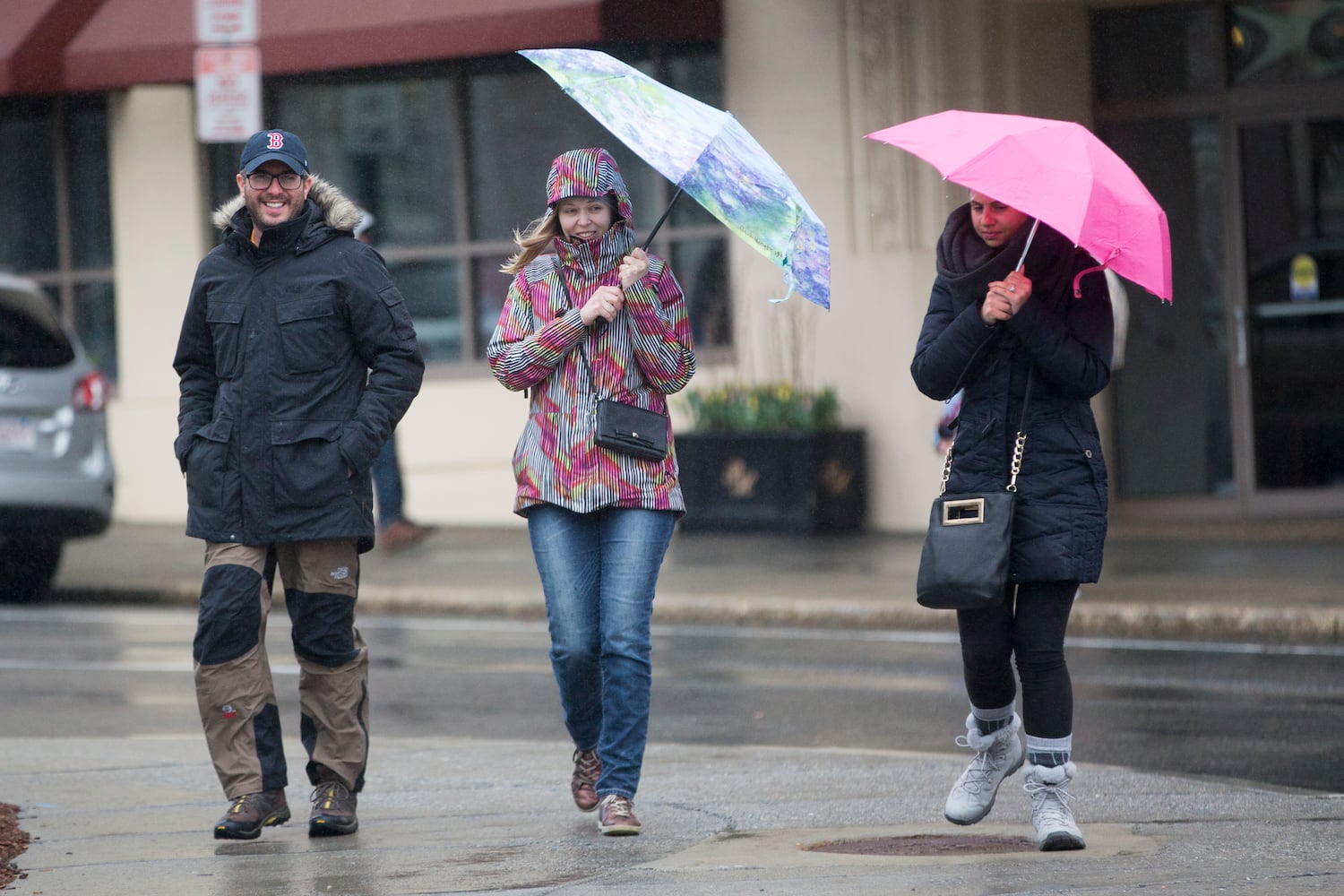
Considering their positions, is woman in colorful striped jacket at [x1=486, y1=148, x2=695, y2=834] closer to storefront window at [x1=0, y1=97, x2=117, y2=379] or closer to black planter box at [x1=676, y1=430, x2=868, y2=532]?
black planter box at [x1=676, y1=430, x2=868, y2=532]

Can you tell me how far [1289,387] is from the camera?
13977 mm

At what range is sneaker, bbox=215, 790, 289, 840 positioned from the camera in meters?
5.69

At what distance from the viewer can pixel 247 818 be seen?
224 inches

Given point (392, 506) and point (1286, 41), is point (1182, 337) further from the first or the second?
point (392, 506)

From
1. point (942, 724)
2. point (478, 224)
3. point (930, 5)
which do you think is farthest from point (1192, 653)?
point (478, 224)

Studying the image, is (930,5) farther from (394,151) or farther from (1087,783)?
(1087,783)

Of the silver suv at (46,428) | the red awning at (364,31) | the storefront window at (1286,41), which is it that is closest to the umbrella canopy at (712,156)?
A: the silver suv at (46,428)

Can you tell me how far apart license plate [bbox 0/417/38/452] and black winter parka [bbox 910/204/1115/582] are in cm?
795

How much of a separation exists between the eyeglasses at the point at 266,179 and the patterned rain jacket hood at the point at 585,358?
69 centimetres

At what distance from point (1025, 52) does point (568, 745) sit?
778 cm

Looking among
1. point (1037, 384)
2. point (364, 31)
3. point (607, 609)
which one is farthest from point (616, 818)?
point (364, 31)

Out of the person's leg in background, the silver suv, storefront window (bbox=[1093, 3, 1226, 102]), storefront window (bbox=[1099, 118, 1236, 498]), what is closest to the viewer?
the silver suv

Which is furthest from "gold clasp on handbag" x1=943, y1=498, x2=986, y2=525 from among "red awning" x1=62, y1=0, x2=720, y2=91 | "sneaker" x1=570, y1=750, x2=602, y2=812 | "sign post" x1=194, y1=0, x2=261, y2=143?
"red awning" x1=62, y1=0, x2=720, y2=91

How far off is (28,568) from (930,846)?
878 centimetres
